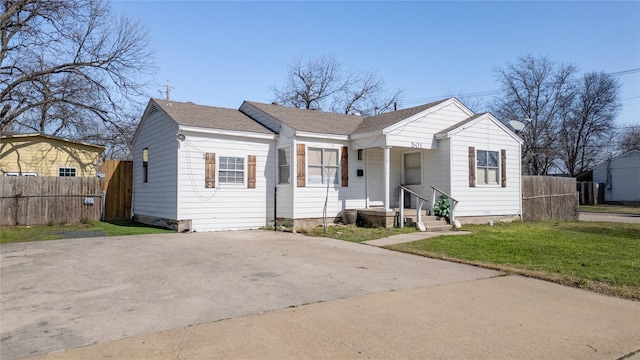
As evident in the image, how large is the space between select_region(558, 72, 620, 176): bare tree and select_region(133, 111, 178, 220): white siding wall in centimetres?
3702

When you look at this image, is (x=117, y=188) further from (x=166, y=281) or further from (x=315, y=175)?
(x=166, y=281)

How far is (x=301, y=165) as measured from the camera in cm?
1342

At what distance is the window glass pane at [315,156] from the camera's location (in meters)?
13.9

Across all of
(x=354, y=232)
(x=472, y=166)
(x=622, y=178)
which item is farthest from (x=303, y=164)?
(x=622, y=178)

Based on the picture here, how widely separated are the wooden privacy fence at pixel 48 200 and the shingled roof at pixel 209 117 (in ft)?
14.9

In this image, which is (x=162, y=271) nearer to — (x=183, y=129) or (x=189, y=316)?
(x=189, y=316)

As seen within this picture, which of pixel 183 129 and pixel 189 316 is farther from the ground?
pixel 183 129

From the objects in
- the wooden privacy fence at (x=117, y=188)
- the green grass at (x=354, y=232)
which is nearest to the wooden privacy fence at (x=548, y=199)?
the green grass at (x=354, y=232)

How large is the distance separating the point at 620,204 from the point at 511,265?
33470 mm

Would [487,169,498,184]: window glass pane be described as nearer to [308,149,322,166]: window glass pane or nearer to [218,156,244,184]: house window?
[308,149,322,166]: window glass pane

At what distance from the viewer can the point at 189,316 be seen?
4461 millimetres

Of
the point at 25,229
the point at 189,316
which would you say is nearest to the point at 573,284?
the point at 189,316

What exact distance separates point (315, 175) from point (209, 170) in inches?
139

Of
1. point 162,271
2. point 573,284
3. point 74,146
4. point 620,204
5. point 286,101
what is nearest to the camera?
point 573,284
